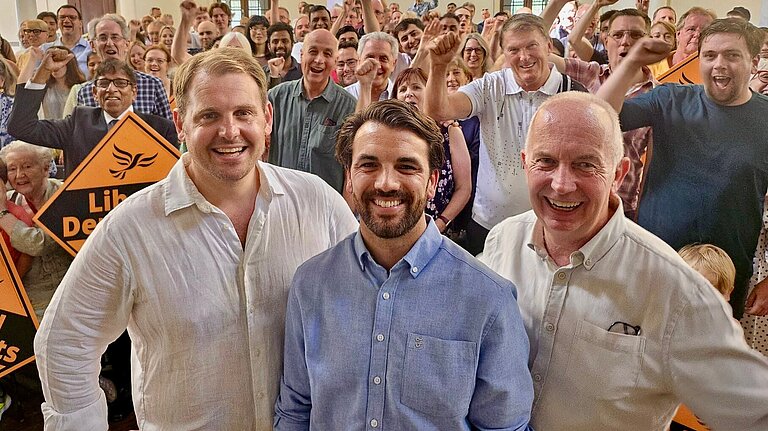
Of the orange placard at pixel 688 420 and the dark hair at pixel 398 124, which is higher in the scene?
the dark hair at pixel 398 124

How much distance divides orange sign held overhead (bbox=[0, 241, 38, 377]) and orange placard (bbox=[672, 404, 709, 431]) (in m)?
2.84

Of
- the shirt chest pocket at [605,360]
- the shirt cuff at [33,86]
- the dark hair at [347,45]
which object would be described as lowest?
the shirt chest pocket at [605,360]

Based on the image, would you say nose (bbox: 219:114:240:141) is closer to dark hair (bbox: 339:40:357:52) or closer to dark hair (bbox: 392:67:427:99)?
dark hair (bbox: 392:67:427:99)

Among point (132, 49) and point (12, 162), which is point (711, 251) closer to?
point (12, 162)

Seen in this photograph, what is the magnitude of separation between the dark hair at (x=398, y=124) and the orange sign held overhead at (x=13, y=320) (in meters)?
2.17

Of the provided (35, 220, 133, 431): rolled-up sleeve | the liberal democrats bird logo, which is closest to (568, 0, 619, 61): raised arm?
Result: the liberal democrats bird logo

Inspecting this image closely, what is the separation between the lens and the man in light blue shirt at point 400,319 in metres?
1.39

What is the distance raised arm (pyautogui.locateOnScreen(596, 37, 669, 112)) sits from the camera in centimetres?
209

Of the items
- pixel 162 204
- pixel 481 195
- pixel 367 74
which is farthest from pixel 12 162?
pixel 481 195

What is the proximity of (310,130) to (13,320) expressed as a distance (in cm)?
169

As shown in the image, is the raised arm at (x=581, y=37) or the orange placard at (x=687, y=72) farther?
the raised arm at (x=581, y=37)

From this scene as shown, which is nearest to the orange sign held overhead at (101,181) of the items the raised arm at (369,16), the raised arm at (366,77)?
the raised arm at (366,77)

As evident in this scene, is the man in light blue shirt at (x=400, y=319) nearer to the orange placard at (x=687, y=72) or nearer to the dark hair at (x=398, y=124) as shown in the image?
the dark hair at (x=398, y=124)

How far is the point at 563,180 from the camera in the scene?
1500 millimetres
